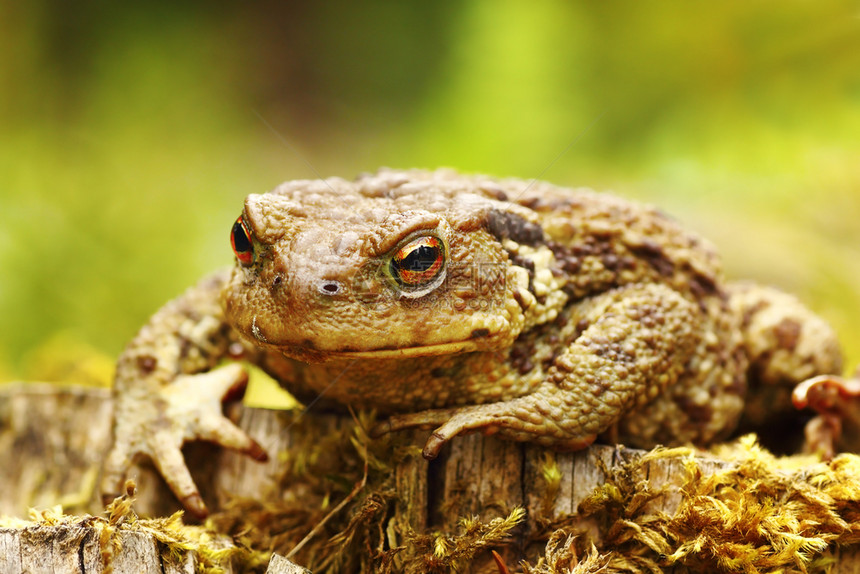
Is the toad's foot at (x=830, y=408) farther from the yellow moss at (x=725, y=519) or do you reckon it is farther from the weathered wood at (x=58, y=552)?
the weathered wood at (x=58, y=552)

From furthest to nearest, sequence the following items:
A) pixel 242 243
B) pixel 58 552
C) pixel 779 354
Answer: pixel 779 354, pixel 242 243, pixel 58 552

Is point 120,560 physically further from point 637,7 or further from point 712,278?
point 637,7

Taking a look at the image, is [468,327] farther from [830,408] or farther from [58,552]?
[830,408]

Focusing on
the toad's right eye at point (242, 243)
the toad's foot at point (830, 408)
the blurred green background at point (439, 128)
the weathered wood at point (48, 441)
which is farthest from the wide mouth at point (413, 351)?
the blurred green background at point (439, 128)

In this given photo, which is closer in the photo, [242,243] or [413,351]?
[413,351]

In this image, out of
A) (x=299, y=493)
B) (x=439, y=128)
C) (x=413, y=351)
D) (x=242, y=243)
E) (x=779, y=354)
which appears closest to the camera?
(x=413, y=351)

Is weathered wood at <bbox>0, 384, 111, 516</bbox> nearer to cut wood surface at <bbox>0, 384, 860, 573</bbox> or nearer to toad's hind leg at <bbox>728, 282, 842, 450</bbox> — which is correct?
cut wood surface at <bbox>0, 384, 860, 573</bbox>

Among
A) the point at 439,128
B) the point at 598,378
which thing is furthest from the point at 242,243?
the point at 439,128
